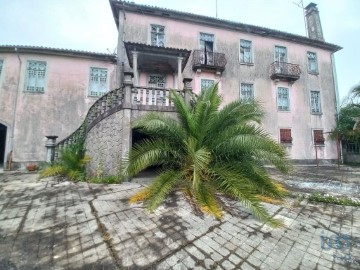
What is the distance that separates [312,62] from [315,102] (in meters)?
3.48

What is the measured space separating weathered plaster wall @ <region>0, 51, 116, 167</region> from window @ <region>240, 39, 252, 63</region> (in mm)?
9851

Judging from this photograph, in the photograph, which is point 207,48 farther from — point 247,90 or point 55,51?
point 55,51

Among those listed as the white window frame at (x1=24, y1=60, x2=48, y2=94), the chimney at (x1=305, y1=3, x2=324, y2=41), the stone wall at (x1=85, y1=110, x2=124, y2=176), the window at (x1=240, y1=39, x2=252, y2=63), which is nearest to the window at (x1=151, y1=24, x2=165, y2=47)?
the window at (x1=240, y1=39, x2=252, y2=63)

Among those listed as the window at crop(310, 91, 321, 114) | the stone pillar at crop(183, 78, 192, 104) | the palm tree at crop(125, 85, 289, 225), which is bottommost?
the palm tree at crop(125, 85, 289, 225)

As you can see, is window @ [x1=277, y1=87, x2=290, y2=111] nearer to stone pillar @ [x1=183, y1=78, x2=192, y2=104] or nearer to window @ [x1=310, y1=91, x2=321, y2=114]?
window @ [x1=310, y1=91, x2=321, y2=114]

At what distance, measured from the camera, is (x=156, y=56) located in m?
9.93

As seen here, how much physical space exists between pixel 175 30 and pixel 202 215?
12644mm

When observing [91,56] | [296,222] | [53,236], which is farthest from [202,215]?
[91,56]

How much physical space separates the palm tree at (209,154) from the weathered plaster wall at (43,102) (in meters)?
8.50

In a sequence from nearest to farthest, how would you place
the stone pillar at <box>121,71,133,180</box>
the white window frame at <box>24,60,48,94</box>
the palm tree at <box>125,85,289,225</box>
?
the palm tree at <box>125,85,289,225</box> → the stone pillar at <box>121,71,133,180</box> → the white window frame at <box>24,60,48,94</box>

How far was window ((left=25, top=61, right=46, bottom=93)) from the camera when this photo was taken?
37.2 feet

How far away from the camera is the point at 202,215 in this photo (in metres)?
3.77

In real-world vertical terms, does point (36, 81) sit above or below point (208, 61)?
below

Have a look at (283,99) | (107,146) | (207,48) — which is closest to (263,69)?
(283,99)
